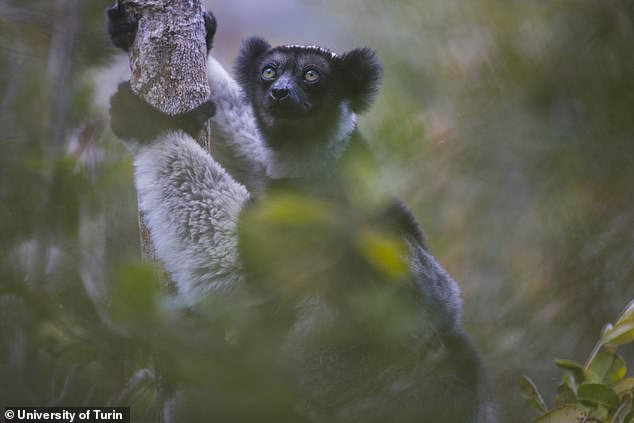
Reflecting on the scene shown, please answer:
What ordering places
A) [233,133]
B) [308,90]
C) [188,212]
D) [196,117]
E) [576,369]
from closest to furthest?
[576,369]
[196,117]
[188,212]
[308,90]
[233,133]

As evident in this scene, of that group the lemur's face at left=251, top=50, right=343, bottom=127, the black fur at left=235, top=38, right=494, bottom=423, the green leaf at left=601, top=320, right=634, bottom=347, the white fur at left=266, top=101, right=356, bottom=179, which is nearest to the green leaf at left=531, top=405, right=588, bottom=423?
the green leaf at left=601, top=320, right=634, bottom=347

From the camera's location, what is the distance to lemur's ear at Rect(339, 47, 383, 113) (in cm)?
390

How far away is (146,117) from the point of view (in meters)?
3.15

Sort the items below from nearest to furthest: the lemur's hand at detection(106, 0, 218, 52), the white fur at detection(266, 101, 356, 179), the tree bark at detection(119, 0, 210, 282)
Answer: the tree bark at detection(119, 0, 210, 282)
the lemur's hand at detection(106, 0, 218, 52)
the white fur at detection(266, 101, 356, 179)

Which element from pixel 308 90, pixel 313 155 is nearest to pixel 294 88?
pixel 308 90

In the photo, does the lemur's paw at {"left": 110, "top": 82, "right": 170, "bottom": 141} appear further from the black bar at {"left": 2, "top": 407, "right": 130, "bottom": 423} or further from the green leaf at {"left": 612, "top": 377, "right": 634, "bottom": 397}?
the green leaf at {"left": 612, "top": 377, "right": 634, "bottom": 397}

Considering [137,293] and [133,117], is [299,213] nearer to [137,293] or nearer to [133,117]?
[137,293]

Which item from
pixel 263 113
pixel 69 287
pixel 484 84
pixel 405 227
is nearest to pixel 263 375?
pixel 69 287

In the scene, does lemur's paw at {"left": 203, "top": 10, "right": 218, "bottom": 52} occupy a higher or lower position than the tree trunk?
higher

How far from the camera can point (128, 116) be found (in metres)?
3.19

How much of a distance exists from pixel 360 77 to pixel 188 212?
1388 mm

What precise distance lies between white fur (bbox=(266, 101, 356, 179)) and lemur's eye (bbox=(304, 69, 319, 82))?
220mm

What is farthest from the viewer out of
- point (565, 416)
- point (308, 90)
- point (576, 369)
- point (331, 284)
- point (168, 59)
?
point (308, 90)

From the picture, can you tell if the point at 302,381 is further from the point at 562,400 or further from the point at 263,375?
the point at 263,375
